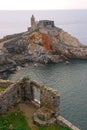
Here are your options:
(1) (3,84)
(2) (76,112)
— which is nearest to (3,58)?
(2) (76,112)

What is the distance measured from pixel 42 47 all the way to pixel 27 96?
7396 centimetres

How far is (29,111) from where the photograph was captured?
30.4 meters

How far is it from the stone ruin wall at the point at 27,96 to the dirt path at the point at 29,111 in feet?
2.77

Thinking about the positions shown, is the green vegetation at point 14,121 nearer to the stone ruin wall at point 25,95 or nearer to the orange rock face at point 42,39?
the stone ruin wall at point 25,95

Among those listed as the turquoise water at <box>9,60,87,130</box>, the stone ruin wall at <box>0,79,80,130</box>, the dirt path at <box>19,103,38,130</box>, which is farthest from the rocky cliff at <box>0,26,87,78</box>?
the dirt path at <box>19,103,38,130</box>

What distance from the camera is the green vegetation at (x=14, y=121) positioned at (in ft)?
87.8

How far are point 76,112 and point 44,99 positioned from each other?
2447 cm

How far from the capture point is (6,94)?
29.2 m

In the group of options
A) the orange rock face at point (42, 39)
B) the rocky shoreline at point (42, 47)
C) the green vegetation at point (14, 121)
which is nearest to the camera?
the green vegetation at point (14, 121)

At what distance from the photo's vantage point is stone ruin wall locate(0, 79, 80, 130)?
2845 centimetres

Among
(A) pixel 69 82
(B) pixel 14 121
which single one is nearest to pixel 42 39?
(A) pixel 69 82

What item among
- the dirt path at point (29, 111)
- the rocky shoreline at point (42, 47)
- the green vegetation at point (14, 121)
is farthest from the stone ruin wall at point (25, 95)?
the rocky shoreline at point (42, 47)

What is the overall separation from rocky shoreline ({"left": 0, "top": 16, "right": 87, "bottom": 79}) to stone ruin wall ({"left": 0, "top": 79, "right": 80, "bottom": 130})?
2556 inches

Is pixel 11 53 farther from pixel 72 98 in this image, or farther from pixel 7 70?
pixel 72 98
